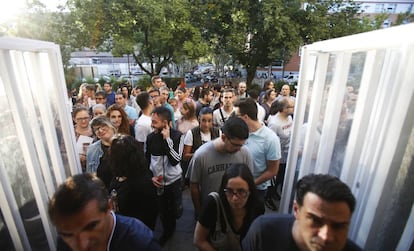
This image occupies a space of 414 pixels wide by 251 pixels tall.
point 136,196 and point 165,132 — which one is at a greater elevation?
point 165,132

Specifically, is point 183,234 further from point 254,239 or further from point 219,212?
point 254,239

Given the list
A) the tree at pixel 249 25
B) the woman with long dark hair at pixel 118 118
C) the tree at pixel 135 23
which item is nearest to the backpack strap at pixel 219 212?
the woman with long dark hair at pixel 118 118

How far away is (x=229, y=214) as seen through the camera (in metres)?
1.88

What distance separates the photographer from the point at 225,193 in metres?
1.86

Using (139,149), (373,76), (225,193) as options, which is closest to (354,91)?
(373,76)

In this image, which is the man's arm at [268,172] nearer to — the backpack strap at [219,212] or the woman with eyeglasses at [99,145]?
the backpack strap at [219,212]

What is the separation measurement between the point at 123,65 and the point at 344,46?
2114 inches

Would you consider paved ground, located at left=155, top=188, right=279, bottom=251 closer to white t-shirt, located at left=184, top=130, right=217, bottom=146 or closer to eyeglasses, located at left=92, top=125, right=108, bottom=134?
white t-shirt, located at left=184, top=130, right=217, bottom=146

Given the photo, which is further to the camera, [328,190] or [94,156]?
[94,156]

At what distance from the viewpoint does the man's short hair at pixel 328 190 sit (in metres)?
1.26

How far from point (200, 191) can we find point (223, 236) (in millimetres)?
777

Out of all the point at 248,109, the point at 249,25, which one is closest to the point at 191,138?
the point at 248,109

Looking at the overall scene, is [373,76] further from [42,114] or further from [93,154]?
[93,154]

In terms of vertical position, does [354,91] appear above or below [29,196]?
above
